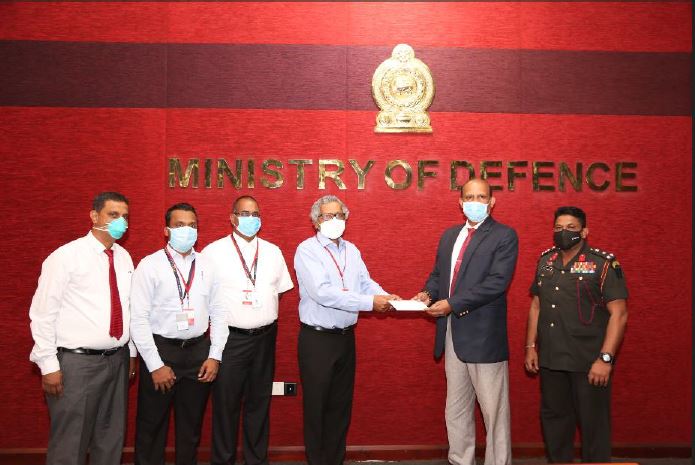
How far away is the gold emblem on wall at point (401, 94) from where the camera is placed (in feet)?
14.8

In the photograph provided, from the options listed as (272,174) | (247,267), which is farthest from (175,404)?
(272,174)

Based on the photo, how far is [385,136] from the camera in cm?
453

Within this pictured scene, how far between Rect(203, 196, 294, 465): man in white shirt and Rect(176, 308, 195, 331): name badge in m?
0.31

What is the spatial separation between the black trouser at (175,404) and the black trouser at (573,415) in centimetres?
218

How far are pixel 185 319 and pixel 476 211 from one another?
1967 mm

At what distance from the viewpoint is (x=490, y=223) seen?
376 cm

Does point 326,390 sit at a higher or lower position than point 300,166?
lower

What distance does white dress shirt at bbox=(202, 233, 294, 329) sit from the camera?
375 centimetres

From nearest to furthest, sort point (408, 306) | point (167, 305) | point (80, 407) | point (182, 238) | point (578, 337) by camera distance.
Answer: point (80, 407) → point (167, 305) → point (182, 238) → point (578, 337) → point (408, 306)

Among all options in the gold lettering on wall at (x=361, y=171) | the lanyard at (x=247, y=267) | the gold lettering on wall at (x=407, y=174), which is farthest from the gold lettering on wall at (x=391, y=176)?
the lanyard at (x=247, y=267)

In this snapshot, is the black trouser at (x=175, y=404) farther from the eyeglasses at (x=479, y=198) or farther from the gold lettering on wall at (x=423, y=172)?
the gold lettering on wall at (x=423, y=172)

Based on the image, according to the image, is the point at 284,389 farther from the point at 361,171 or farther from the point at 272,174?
the point at 361,171

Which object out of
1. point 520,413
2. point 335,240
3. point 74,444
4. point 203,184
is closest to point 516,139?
point 335,240

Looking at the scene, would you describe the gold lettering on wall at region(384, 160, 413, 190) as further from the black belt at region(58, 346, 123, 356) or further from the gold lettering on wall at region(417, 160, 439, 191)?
the black belt at region(58, 346, 123, 356)
